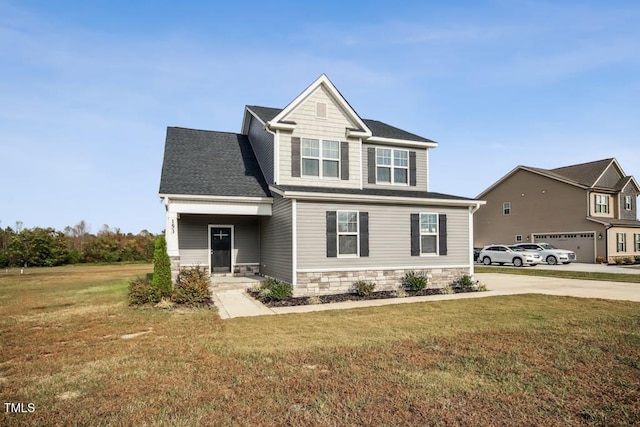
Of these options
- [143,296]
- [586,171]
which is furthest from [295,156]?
[586,171]

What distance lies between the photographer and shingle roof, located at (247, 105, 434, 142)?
17094 mm

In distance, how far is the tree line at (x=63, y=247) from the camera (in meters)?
36.3

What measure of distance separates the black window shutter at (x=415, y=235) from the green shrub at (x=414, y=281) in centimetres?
82

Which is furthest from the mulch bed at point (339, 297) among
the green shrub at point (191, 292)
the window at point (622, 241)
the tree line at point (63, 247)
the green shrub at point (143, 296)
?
the tree line at point (63, 247)

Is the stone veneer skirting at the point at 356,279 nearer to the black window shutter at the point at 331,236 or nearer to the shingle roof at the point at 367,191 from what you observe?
the black window shutter at the point at 331,236

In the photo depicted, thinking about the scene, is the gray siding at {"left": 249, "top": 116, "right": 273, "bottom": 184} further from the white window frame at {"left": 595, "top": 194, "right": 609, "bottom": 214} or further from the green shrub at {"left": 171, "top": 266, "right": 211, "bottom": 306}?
the white window frame at {"left": 595, "top": 194, "right": 609, "bottom": 214}

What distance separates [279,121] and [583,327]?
11.3 m


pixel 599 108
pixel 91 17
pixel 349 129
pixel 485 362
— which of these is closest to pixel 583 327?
pixel 485 362

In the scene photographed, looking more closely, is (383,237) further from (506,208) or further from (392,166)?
(506,208)

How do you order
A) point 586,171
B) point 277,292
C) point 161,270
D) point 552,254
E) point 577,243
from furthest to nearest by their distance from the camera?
point 586,171 → point 577,243 → point 552,254 → point 161,270 → point 277,292

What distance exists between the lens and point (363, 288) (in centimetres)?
1339

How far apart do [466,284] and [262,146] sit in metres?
10.3

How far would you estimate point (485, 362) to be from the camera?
19.5 ft

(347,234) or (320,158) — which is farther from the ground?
(320,158)
